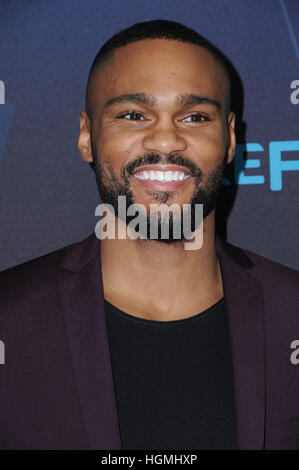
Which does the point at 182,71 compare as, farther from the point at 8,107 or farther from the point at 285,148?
the point at 8,107

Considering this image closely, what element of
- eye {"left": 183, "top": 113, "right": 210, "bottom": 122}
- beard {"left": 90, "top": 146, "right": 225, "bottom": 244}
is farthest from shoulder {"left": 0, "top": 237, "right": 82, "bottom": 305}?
eye {"left": 183, "top": 113, "right": 210, "bottom": 122}

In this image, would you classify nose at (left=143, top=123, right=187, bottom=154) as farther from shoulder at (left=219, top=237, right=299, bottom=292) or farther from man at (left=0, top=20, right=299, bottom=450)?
shoulder at (left=219, top=237, right=299, bottom=292)

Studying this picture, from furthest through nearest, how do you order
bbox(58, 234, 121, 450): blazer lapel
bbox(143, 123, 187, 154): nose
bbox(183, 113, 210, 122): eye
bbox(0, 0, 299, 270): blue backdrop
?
bbox(0, 0, 299, 270): blue backdrop
bbox(183, 113, 210, 122): eye
bbox(143, 123, 187, 154): nose
bbox(58, 234, 121, 450): blazer lapel

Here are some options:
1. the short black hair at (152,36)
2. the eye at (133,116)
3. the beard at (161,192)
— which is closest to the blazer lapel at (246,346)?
the beard at (161,192)

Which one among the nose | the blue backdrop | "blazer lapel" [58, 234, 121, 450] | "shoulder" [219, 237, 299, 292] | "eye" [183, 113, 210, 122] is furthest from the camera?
the blue backdrop

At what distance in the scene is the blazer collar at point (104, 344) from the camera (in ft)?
4.39

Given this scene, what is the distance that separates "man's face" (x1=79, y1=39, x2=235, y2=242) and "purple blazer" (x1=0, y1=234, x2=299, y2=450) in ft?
1.05

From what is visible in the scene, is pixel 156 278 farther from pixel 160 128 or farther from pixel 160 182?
pixel 160 128

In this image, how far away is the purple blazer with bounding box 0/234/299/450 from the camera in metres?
1.37

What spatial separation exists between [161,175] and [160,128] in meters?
0.16

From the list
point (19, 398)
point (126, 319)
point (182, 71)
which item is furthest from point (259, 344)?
point (182, 71)
